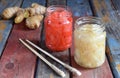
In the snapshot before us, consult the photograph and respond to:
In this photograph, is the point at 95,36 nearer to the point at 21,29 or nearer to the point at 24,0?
the point at 21,29

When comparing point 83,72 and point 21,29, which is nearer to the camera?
point 83,72

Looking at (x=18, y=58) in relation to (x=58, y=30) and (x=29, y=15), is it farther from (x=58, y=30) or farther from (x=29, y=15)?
(x=29, y=15)

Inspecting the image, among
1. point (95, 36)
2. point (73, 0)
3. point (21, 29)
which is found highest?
point (95, 36)

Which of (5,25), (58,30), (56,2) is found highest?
(58,30)

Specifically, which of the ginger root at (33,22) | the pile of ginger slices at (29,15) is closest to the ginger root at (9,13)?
the pile of ginger slices at (29,15)

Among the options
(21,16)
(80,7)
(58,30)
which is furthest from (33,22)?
(80,7)

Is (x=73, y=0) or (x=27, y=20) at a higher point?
(x=27, y=20)

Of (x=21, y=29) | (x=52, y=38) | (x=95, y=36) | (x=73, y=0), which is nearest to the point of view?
(x=95, y=36)

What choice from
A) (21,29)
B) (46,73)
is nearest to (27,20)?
(21,29)
